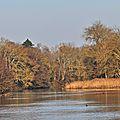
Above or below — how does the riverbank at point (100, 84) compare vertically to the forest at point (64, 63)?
below

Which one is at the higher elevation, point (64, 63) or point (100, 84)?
point (64, 63)

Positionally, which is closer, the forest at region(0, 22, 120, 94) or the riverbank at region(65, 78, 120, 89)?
the riverbank at region(65, 78, 120, 89)

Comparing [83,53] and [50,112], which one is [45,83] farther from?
[50,112]

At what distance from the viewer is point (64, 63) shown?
84.3 metres

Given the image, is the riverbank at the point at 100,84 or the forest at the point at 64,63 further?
the forest at the point at 64,63

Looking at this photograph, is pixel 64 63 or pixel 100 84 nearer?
pixel 100 84

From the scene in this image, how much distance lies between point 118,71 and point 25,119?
43233mm

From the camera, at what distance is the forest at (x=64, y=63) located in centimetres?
6944

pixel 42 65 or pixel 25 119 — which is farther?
pixel 42 65

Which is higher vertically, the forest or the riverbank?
the forest

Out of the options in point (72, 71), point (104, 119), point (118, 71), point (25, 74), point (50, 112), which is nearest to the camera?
point (104, 119)

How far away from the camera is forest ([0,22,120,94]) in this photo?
69438mm

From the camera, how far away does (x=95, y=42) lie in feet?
241

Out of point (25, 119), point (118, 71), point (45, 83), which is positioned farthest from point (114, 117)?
point (45, 83)
